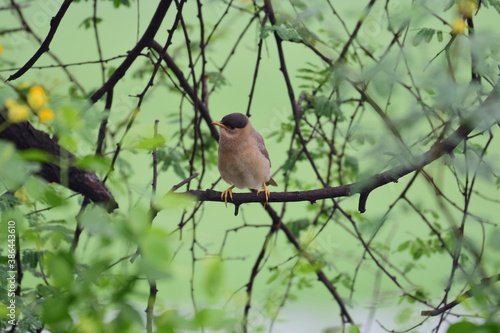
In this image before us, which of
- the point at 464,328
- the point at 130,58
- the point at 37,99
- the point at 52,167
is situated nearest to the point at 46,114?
the point at 37,99

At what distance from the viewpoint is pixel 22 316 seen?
1970 mm

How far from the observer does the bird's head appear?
2732 millimetres

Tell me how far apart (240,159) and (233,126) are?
0.63 feet

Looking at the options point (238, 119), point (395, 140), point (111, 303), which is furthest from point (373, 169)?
point (238, 119)

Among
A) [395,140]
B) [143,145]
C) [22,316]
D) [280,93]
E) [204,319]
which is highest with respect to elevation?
[280,93]

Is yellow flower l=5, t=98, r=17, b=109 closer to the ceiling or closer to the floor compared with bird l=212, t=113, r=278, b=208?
closer to the floor

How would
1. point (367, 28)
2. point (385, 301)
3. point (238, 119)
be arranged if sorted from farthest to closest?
point (238, 119) → point (367, 28) → point (385, 301)

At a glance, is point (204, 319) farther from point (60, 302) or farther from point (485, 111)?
point (485, 111)

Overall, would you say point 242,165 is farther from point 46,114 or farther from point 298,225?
point 46,114

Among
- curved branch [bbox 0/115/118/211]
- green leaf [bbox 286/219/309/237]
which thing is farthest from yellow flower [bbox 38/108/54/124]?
green leaf [bbox 286/219/309/237]

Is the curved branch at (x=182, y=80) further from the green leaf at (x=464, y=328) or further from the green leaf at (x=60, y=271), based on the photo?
the green leaf at (x=464, y=328)

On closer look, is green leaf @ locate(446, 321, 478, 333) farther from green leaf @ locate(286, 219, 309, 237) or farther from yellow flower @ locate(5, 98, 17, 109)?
green leaf @ locate(286, 219, 309, 237)

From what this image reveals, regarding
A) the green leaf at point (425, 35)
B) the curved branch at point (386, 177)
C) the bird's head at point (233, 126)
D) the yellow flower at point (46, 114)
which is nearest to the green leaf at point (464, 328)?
the curved branch at point (386, 177)

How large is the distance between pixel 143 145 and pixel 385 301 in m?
1.21
